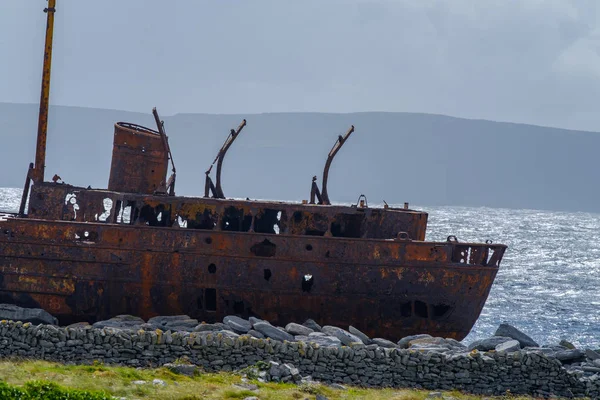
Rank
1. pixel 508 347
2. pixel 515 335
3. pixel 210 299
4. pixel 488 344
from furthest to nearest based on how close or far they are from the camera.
Result: pixel 210 299
pixel 515 335
pixel 488 344
pixel 508 347

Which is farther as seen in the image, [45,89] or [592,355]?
[45,89]

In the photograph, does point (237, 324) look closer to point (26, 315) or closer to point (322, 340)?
point (322, 340)

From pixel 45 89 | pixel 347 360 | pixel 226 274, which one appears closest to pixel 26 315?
pixel 226 274

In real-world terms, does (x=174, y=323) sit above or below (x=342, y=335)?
below

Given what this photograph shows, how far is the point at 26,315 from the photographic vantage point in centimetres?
2003

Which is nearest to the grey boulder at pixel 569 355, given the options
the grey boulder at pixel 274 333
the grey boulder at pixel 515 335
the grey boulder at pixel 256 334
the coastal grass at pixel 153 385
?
the coastal grass at pixel 153 385

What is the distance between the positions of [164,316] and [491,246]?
6739mm

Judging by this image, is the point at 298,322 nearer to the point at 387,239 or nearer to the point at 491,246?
the point at 387,239

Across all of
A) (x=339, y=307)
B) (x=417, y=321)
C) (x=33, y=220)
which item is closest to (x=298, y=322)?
(x=339, y=307)

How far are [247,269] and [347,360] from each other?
4274 mm

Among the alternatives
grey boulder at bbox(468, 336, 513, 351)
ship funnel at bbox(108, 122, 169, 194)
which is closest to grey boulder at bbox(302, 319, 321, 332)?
grey boulder at bbox(468, 336, 513, 351)

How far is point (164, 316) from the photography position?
20406 millimetres

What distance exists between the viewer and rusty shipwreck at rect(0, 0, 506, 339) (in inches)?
821

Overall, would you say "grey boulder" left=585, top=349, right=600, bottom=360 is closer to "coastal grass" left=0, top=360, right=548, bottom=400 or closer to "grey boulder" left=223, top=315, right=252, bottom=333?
"coastal grass" left=0, top=360, right=548, bottom=400
